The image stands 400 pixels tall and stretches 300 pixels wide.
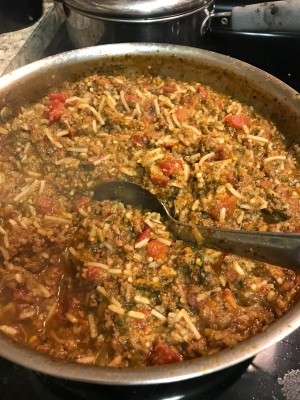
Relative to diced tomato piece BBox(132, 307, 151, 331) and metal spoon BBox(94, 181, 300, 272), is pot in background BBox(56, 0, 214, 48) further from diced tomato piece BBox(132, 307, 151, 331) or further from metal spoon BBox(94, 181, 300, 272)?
diced tomato piece BBox(132, 307, 151, 331)

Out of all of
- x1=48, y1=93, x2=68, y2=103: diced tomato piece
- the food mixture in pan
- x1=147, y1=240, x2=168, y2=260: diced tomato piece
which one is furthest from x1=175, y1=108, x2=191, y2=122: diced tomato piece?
x1=147, y1=240, x2=168, y2=260: diced tomato piece

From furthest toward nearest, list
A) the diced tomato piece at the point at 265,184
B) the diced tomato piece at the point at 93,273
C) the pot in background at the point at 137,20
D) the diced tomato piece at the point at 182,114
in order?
the pot in background at the point at 137,20 → the diced tomato piece at the point at 182,114 → the diced tomato piece at the point at 265,184 → the diced tomato piece at the point at 93,273

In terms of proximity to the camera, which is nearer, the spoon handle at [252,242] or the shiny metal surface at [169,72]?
the spoon handle at [252,242]

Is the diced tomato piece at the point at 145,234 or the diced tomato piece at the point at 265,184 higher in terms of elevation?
the diced tomato piece at the point at 265,184

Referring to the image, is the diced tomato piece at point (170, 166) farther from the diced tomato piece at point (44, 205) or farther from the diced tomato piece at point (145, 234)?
the diced tomato piece at point (44, 205)

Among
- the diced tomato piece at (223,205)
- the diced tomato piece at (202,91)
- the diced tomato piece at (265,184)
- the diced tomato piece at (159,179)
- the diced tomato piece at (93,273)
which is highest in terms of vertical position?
the diced tomato piece at (202,91)

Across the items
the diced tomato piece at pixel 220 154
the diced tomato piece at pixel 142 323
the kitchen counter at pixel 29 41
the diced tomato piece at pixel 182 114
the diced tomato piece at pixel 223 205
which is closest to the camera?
the diced tomato piece at pixel 142 323

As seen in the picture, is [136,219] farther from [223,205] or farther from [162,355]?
[162,355]

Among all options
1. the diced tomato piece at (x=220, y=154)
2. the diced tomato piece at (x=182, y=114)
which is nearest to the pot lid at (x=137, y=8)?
the diced tomato piece at (x=182, y=114)
